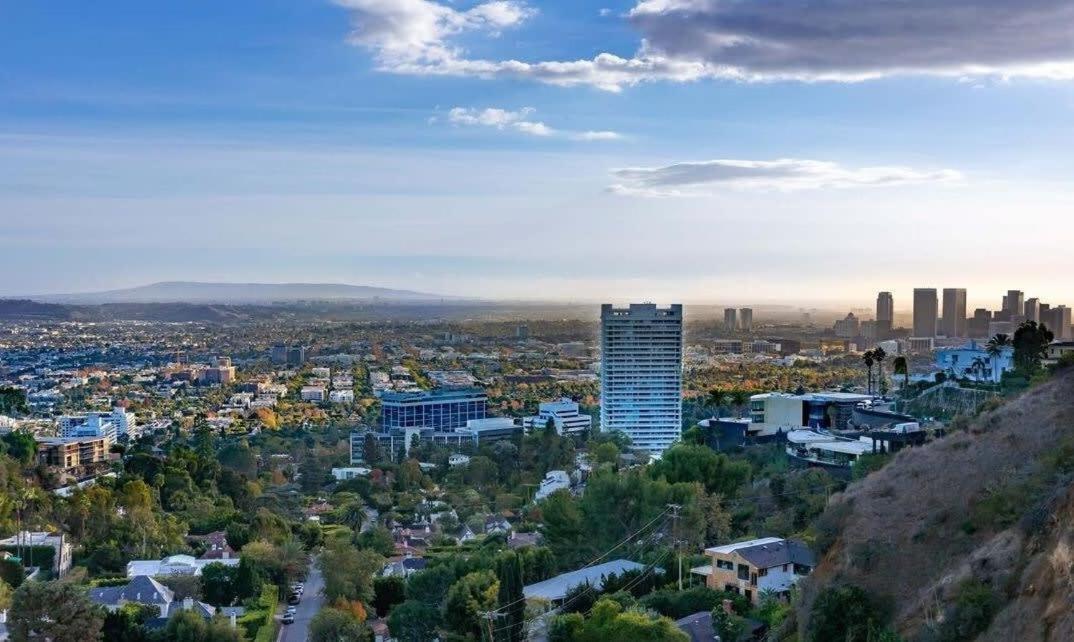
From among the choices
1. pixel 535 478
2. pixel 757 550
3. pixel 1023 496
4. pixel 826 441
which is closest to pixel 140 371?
pixel 535 478

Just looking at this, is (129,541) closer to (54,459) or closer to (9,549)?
(9,549)

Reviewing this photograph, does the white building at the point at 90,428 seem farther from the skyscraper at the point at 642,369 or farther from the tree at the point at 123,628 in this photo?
the tree at the point at 123,628

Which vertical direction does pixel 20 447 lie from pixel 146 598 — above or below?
above

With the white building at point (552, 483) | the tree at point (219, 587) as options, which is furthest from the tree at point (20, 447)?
the tree at point (219, 587)

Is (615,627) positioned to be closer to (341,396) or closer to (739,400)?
(739,400)

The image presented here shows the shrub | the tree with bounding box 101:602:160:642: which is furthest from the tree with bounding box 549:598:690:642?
the tree with bounding box 101:602:160:642

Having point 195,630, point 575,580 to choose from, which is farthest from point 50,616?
point 575,580

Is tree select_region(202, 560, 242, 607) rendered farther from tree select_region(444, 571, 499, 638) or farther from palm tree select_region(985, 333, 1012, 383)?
palm tree select_region(985, 333, 1012, 383)
